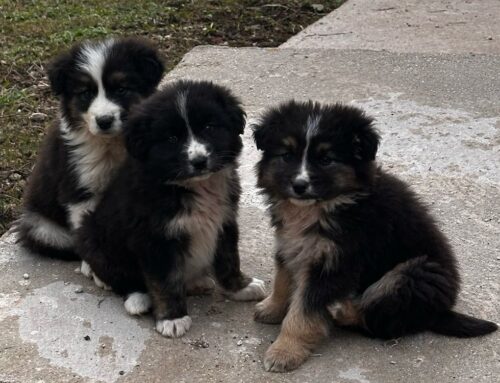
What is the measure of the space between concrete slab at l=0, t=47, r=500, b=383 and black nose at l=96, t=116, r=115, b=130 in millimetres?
1023

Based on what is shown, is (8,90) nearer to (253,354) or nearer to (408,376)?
(253,354)

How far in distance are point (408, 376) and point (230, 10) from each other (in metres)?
7.74

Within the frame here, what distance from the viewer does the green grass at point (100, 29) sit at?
28.0ft

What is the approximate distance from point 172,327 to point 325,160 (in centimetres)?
132

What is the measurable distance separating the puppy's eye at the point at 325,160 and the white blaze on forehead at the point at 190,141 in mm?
622

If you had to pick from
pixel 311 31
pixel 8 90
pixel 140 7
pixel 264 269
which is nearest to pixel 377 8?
pixel 311 31

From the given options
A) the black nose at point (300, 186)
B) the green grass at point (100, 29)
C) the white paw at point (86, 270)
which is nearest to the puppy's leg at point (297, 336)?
the black nose at point (300, 186)

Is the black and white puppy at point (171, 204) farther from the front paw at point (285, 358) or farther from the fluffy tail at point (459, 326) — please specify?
the fluffy tail at point (459, 326)

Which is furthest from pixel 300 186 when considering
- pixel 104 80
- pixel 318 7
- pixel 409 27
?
pixel 318 7

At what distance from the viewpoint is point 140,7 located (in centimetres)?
1160

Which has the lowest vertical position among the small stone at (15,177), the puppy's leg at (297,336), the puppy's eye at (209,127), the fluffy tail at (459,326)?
the small stone at (15,177)

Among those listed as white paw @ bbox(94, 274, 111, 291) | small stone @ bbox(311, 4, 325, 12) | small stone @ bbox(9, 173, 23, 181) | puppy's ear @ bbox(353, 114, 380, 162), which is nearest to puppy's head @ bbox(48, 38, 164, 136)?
white paw @ bbox(94, 274, 111, 291)

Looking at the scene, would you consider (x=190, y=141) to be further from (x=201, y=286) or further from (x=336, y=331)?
(x=336, y=331)

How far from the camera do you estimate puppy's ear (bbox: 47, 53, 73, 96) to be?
17.6ft
